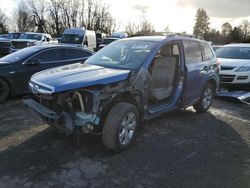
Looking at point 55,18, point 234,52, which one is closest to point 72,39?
point 234,52

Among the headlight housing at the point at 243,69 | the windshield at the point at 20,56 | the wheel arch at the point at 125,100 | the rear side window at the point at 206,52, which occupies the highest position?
the rear side window at the point at 206,52

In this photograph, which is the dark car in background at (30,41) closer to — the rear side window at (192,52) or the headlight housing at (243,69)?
the headlight housing at (243,69)

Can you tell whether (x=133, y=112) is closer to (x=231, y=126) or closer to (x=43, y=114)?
(x=43, y=114)

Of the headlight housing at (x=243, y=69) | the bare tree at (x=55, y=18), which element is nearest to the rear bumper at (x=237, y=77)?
the headlight housing at (x=243, y=69)

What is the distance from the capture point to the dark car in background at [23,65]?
709 cm

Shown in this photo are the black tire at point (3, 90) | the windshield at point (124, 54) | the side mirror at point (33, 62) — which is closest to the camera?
the windshield at point (124, 54)

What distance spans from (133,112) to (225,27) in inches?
2622

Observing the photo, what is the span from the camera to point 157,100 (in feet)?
17.4

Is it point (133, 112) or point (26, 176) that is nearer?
point (26, 176)

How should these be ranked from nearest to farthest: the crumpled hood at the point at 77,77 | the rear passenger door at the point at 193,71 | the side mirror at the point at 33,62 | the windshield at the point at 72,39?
the crumpled hood at the point at 77,77, the rear passenger door at the point at 193,71, the side mirror at the point at 33,62, the windshield at the point at 72,39

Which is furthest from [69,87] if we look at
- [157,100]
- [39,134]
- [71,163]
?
[157,100]

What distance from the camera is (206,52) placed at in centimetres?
661

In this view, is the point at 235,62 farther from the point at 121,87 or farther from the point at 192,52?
the point at 121,87

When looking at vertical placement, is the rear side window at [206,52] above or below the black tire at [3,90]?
above
